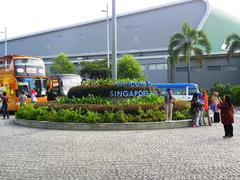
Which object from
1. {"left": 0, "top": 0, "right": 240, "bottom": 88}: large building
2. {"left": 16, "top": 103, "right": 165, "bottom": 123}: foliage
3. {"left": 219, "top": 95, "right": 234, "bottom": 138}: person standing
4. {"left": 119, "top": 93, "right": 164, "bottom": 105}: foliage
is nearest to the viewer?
{"left": 219, "top": 95, "right": 234, "bottom": 138}: person standing

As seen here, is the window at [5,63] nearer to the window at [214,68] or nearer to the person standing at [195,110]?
the person standing at [195,110]

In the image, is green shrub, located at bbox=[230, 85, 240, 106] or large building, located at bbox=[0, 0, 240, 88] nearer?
green shrub, located at bbox=[230, 85, 240, 106]

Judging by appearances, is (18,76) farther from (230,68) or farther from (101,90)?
(230,68)

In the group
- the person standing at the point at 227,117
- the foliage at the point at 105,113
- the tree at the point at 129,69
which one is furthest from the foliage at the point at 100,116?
the tree at the point at 129,69

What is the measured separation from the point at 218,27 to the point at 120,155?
6074 cm

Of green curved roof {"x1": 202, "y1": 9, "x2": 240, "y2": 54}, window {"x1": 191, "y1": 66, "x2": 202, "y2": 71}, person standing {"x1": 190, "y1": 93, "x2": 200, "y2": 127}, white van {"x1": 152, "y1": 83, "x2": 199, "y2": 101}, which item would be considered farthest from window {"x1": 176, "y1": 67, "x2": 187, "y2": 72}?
person standing {"x1": 190, "y1": 93, "x2": 200, "y2": 127}

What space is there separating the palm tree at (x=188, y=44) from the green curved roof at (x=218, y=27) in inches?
867

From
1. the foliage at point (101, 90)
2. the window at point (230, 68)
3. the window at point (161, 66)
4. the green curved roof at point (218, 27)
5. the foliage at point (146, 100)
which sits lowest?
the foliage at point (146, 100)

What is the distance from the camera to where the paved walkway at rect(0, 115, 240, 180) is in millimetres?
6954

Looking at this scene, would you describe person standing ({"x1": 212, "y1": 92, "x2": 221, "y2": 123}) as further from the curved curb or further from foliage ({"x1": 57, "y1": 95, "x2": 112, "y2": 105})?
foliage ({"x1": 57, "y1": 95, "x2": 112, "y2": 105})

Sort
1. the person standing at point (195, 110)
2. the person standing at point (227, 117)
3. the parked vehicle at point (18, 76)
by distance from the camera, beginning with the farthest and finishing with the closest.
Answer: the parked vehicle at point (18, 76)
the person standing at point (195, 110)
the person standing at point (227, 117)

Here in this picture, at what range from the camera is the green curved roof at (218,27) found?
63034 millimetres

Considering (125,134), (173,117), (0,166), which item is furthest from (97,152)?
(173,117)

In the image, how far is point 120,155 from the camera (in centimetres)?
867
